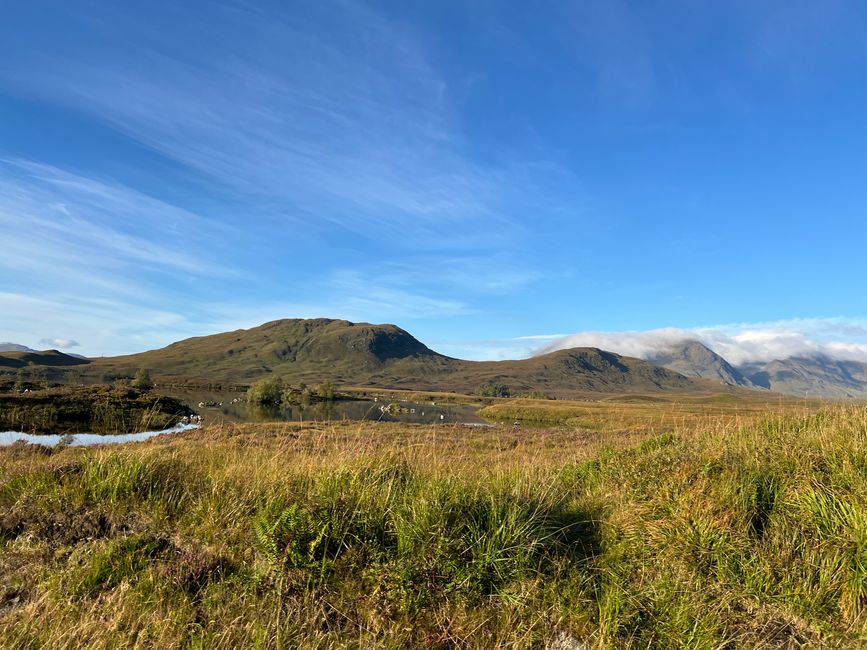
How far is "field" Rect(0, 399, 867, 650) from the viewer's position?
4414 millimetres

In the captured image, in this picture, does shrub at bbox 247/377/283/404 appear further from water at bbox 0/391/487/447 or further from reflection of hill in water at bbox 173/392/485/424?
water at bbox 0/391/487/447

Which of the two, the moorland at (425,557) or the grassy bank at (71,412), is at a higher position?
the moorland at (425,557)

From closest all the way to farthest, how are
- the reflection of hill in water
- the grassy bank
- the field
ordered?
the field → the grassy bank → the reflection of hill in water

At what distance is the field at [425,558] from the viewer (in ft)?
14.5

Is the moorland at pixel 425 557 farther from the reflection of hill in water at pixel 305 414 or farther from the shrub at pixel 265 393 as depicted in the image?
the shrub at pixel 265 393

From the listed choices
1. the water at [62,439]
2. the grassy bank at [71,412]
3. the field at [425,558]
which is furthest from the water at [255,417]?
the field at [425,558]

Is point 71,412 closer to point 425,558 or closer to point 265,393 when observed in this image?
point 265,393

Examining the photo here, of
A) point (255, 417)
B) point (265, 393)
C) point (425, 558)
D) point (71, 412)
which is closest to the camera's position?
point (425, 558)

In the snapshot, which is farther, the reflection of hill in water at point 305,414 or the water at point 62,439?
the reflection of hill in water at point 305,414

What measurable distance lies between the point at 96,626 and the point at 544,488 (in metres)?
5.60

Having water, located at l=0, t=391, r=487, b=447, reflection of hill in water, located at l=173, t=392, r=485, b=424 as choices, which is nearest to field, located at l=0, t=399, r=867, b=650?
water, located at l=0, t=391, r=487, b=447

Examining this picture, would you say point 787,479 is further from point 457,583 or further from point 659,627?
point 457,583

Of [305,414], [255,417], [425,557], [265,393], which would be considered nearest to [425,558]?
[425,557]

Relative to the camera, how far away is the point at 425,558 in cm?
511
